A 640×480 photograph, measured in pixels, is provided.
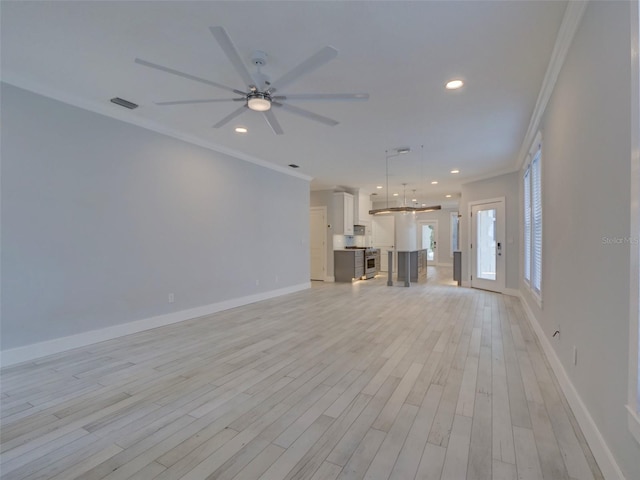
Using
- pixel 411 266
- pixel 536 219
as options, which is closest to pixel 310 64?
pixel 536 219

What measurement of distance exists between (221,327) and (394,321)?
98.8 inches

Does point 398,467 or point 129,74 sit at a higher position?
point 129,74

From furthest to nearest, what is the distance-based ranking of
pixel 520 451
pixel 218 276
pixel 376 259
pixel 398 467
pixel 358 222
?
1. pixel 376 259
2. pixel 358 222
3. pixel 218 276
4. pixel 520 451
5. pixel 398 467

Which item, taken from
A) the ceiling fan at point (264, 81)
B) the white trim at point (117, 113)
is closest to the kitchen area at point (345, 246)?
the white trim at point (117, 113)

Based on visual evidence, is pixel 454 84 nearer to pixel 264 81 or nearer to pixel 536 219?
pixel 264 81

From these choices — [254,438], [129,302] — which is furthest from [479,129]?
[129,302]

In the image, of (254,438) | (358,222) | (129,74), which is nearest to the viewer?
(254,438)

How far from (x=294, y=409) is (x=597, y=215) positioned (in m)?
2.30

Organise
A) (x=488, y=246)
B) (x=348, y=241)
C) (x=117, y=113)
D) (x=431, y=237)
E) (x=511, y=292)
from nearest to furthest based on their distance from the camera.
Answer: (x=117, y=113) < (x=511, y=292) < (x=488, y=246) < (x=348, y=241) < (x=431, y=237)

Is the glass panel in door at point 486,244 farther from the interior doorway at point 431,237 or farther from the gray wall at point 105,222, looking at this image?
the interior doorway at point 431,237

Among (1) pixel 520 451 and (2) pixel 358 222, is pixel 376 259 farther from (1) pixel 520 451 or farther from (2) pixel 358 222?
(1) pixel 520 451

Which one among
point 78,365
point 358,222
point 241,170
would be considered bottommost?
point 78,365

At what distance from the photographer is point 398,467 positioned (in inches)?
63.9

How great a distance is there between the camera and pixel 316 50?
2.56 metres
